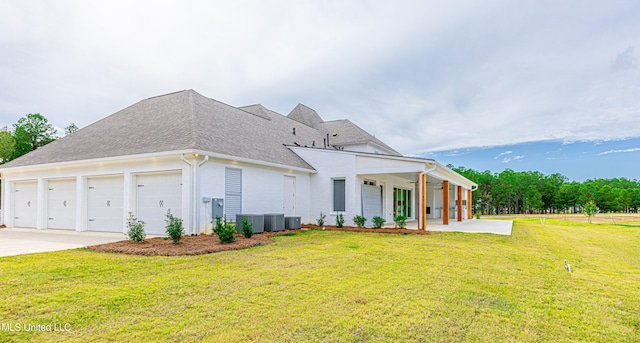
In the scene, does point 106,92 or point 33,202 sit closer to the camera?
point 33,202

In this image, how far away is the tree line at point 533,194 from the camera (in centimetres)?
5647

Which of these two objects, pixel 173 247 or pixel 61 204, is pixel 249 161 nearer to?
pixel 173 247

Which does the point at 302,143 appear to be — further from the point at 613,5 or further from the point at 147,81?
the point at 613,5

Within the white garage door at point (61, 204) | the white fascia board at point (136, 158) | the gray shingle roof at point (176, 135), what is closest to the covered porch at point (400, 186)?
the gray shingle roof at point (176, 135)

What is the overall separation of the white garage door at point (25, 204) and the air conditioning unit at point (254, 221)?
10.3 meters

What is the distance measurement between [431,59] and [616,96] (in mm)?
14103

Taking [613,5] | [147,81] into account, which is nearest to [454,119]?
[613,5]

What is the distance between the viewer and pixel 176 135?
12859 mm

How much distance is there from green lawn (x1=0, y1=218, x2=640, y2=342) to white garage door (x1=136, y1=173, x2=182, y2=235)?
4333 millimetres

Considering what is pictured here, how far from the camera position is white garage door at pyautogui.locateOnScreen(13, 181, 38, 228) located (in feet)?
51.6

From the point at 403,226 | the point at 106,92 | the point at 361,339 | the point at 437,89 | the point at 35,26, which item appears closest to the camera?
the point at 361,339

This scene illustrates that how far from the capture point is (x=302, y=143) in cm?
2142

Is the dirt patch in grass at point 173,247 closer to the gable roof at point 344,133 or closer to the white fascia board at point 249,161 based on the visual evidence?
the white fascia board at point 249,161

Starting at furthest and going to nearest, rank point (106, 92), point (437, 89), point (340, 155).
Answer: point (106, 92)
point (437, 89)
point (340, 155)
